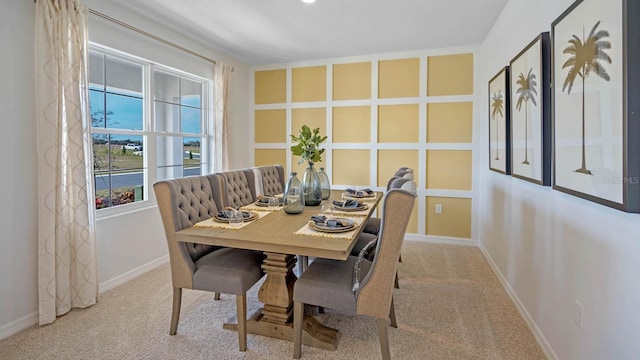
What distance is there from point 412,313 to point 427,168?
2.31 meters

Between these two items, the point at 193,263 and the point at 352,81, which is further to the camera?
the point at 352,81

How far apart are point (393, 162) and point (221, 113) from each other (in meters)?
2.37

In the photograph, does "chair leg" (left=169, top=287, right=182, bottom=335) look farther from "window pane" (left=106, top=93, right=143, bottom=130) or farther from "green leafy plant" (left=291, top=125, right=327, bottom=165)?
"window pane" (left=106, top=93, right=143, bottom=130)

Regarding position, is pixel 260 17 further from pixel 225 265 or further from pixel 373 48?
pixel 225 265

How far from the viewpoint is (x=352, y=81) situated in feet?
14.8

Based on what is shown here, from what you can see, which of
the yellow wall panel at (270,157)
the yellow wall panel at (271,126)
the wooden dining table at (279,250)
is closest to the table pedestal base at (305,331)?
the wooden dining table at (279,250)

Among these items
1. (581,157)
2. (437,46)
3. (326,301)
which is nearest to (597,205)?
(581,157)

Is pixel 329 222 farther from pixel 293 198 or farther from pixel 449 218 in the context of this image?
pixel 449 218

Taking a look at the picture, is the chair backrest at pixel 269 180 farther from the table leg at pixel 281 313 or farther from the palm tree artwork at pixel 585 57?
the palm tree artwork at pixel 585 57

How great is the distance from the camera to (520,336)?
209 cm

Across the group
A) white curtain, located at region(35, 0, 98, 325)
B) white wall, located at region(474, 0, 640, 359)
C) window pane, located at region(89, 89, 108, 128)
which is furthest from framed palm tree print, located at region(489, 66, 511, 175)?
window pane, located at region(89, 89, 108, 128)

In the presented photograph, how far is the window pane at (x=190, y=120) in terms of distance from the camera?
386cm

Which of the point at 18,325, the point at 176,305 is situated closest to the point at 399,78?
the point at 176,305

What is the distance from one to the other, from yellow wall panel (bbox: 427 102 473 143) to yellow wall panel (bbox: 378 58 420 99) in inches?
13.7
